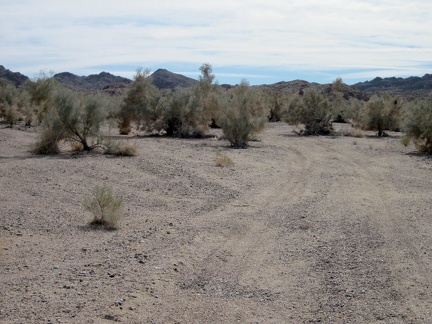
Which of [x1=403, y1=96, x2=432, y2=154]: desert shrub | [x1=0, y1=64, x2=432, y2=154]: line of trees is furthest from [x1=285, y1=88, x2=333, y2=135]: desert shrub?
[x1=403, y1=96, x2=432, y2=154]: desert shrub

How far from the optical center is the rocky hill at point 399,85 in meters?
131

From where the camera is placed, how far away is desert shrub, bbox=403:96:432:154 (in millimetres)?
26750

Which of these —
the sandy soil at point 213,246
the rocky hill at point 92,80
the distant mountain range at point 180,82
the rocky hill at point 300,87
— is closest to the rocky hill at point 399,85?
the distant mountain range at point 180,82

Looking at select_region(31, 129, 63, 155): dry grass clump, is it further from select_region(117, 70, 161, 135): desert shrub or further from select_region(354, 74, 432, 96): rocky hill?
select_region(354, 74, 432, 96): rocky hill

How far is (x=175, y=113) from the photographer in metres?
32.0

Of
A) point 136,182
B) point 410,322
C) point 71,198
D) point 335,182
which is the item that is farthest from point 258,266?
point 335,182

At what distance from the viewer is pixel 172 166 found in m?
19.3

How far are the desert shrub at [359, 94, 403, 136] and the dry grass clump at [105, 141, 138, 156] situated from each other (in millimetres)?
21540

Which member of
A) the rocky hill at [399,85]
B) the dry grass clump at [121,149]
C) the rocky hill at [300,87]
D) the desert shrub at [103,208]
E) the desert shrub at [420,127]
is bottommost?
the desert shrub at [103,208]

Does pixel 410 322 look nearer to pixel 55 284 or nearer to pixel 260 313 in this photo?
pixel 260 313

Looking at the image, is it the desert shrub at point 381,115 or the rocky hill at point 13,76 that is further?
the rocky hill at point 13,76

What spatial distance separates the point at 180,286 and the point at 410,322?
10.6ft

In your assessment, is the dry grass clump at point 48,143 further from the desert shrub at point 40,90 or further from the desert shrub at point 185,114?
the desert shrub at point 40,90

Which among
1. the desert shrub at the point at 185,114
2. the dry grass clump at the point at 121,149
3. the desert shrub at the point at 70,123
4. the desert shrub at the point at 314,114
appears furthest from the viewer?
the desert shrub at the point at 314,114
